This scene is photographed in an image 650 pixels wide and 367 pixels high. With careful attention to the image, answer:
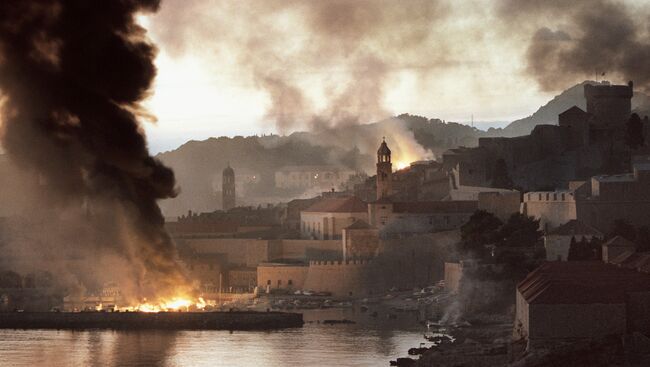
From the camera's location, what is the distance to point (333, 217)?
124 meters

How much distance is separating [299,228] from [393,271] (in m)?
18.7

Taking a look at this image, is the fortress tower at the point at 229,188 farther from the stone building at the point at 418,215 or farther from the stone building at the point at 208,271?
the stone building at the point at 418,215

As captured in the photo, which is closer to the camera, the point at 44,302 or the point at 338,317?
the point at 338,317

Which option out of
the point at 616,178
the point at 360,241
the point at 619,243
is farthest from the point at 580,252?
the point at 360,241

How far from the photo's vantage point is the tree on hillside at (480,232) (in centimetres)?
10213

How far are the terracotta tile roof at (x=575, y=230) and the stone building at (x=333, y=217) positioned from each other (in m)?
25.8

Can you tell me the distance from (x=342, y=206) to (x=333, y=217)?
1.37 m

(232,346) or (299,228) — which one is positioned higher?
(299,228)

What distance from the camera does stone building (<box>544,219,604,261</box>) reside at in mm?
96812

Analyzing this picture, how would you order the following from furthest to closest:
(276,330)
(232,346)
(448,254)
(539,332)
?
(448,254) < (276,330) < (232,346) < (539,332)

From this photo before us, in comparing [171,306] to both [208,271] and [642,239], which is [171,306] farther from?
[642,239]

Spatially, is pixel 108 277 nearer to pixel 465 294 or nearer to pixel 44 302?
pixel 44 302

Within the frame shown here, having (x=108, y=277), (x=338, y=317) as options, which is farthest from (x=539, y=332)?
(x=108, y=277)

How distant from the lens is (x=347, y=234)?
118562 millimetres
